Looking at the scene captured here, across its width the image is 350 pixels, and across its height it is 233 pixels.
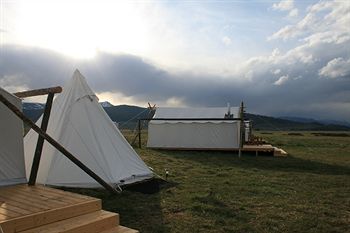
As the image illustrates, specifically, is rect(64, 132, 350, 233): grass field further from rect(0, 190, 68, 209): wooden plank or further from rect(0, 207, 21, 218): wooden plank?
rect(0, 207, 21, 218): wooden plank

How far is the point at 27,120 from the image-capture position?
237 inches

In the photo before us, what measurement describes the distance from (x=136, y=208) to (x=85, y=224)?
2242mm

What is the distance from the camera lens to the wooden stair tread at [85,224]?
15.7 feet

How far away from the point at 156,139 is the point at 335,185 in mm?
13770

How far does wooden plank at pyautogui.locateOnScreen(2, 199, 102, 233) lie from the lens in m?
4.51

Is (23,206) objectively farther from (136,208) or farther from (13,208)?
(136,208)

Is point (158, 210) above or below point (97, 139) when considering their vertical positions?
below

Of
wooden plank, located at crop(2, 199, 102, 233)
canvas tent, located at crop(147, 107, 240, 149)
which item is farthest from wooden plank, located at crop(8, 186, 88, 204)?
canvas tent, located at crop(147, 107, 240, 149)

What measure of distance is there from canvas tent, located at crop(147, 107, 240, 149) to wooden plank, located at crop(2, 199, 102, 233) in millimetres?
15893

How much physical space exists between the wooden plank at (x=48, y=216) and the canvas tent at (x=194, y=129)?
1589cm

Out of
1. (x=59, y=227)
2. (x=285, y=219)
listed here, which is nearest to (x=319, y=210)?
(x=285, y=219)

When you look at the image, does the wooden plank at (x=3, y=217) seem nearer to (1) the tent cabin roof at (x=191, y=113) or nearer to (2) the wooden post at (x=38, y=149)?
(2) the wooden post at (x=38, y=149)

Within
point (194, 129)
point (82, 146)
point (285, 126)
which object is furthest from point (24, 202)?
point (285, 126)

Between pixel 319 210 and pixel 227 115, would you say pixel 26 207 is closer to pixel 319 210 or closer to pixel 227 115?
pixel 319 210
